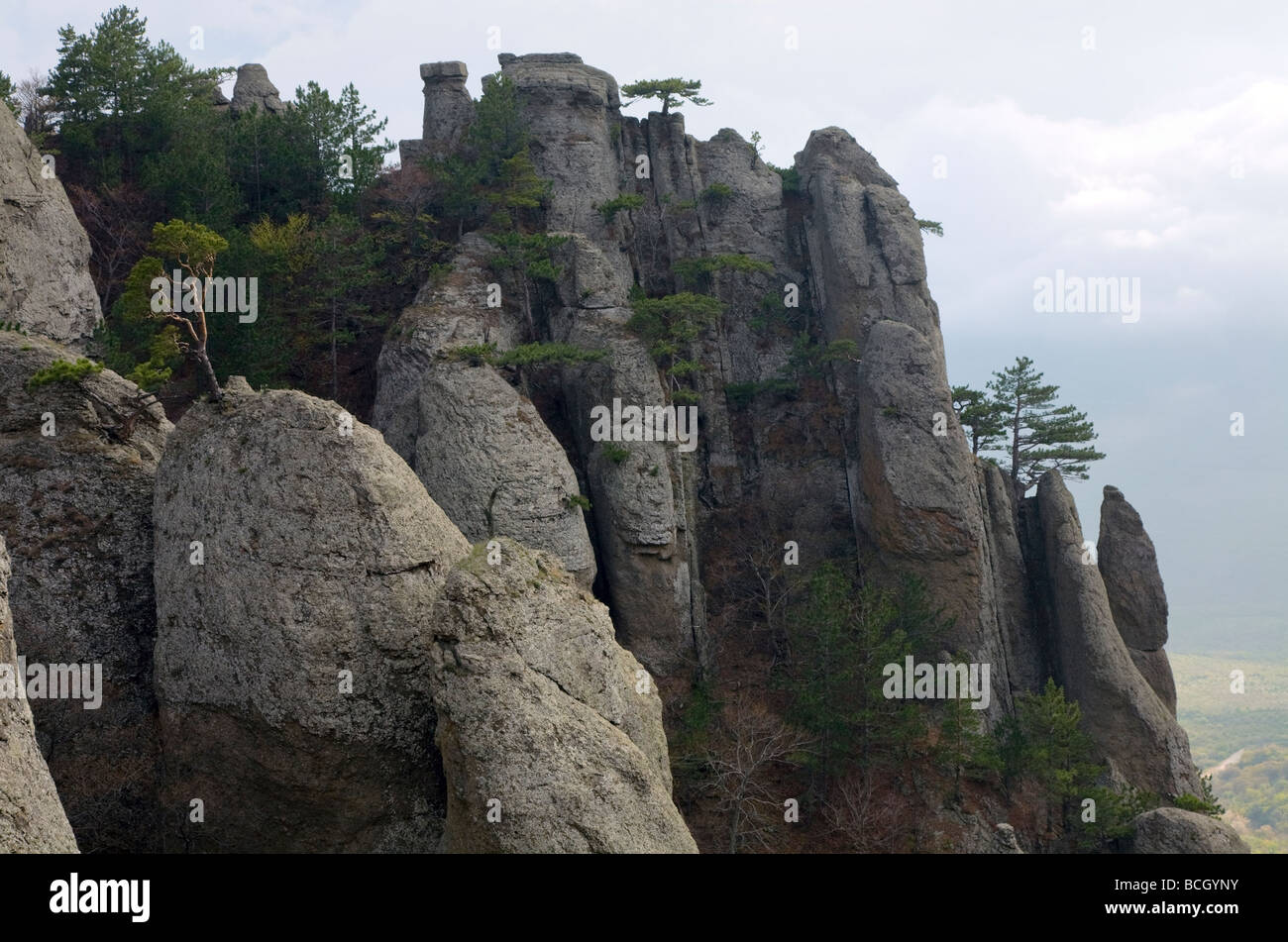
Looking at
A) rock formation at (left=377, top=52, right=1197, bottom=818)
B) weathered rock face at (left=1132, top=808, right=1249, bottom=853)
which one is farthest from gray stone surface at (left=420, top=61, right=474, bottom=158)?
weathered rock face at (left=1132, top=808, right=1249, bottom=853)

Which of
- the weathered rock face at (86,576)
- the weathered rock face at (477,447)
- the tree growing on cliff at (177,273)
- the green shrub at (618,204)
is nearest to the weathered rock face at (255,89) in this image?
the green shrub at (618,204)

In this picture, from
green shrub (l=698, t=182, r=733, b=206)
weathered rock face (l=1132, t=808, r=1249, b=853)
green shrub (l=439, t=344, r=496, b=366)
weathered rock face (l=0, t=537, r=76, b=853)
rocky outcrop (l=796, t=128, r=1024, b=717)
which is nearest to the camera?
weathered rock face (l=0, t=537, r=76, b=853)

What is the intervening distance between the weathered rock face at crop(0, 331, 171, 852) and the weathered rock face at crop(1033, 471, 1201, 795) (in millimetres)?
31862

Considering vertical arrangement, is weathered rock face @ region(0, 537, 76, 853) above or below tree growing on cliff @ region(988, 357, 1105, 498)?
below

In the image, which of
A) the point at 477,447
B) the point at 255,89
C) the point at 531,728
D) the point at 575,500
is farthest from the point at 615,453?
the point at 255,89

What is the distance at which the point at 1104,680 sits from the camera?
3956 centimetres

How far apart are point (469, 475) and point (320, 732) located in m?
16.1

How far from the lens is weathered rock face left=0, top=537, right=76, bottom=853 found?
10758 millimetres

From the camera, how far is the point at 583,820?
16.2 metres

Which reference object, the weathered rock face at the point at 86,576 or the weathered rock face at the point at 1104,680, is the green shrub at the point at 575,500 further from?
the weathered rock face at the point at 1104,680

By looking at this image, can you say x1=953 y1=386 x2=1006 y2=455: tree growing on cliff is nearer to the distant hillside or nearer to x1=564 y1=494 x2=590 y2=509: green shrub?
x1=564 y1=494 x2=590 y2=509: green shrub

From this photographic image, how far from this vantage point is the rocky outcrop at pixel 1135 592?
42.8 metres

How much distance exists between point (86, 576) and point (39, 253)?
46.3 ft

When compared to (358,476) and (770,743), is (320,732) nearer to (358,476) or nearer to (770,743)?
(358,476)
